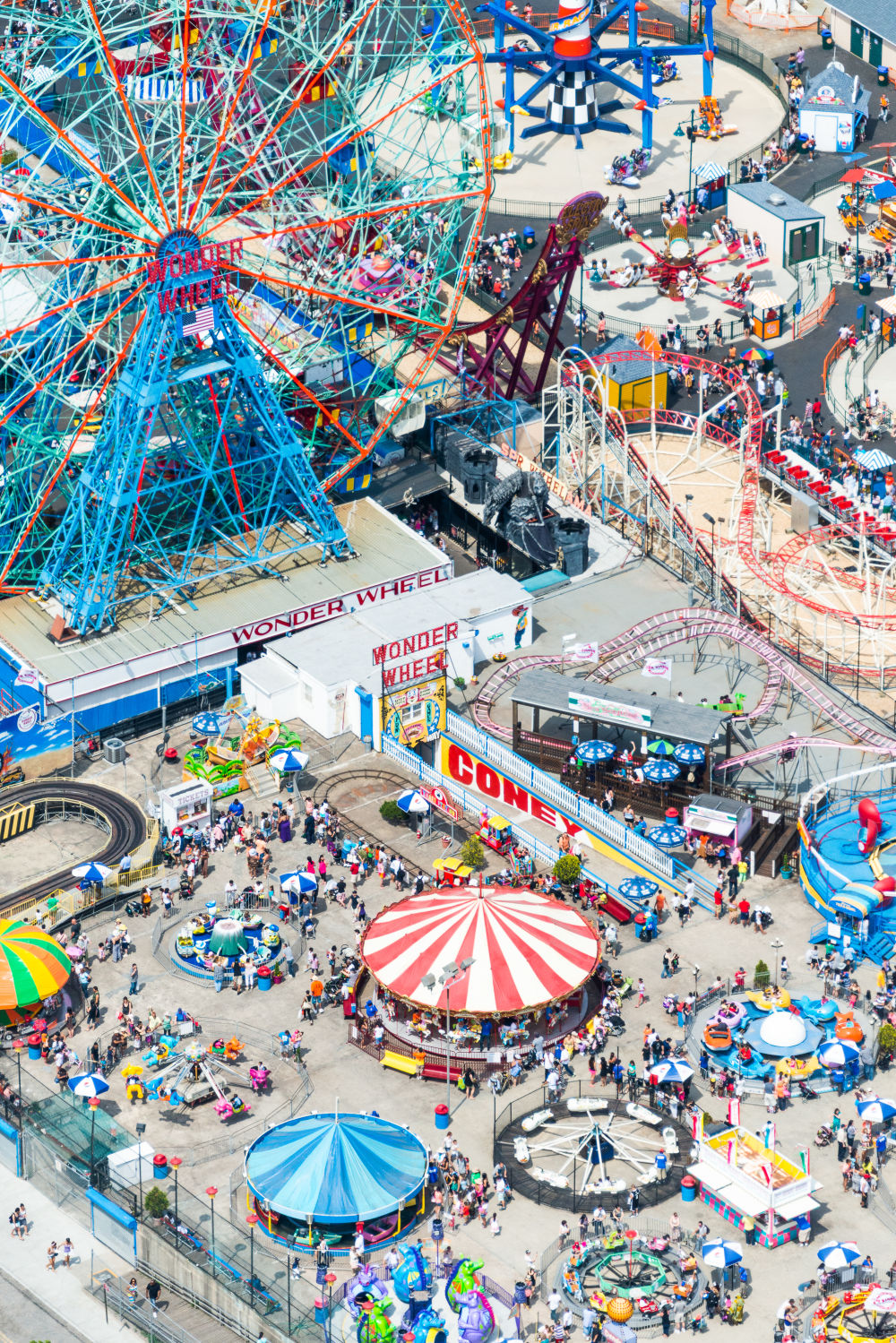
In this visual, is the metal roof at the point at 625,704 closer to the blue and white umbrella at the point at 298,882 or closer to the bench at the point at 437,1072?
the blue and white umbrella at the point at 298,882

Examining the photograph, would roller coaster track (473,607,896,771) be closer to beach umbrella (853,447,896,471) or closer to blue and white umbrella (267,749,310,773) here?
blue and white umbrella (267,749,310,773)

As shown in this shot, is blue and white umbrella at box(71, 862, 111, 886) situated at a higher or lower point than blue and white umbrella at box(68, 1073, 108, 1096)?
higher

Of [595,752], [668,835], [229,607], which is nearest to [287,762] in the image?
[229,607]

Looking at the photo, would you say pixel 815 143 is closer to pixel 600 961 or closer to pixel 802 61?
pixel 802 61

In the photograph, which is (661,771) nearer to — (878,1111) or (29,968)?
(878,1111)

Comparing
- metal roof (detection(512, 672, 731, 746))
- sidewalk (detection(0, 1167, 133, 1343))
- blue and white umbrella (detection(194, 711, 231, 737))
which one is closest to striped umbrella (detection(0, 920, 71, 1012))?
sidewalk (detection(0, 1167, 133, 1343))

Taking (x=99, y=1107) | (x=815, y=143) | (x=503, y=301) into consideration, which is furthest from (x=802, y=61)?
(x=99, y=1107)

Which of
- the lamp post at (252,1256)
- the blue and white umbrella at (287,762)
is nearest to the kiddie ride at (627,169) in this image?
the blue and white umbrella at (287,762)
